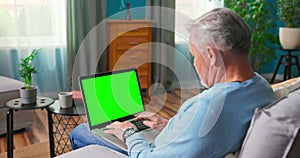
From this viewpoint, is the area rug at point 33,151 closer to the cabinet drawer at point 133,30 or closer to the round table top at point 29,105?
the round table top at point 29,105

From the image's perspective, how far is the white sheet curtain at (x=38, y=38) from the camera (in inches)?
150

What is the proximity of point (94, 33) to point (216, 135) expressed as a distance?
3.25 metres

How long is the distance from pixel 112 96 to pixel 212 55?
76 centimetres

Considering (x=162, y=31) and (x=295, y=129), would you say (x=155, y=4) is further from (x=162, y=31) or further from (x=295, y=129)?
(x=295, y=129)

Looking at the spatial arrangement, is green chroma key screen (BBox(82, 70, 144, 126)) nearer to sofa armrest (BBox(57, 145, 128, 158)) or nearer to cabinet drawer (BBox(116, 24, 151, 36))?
sofa armrest (BBox(57, 145, 128, 158))

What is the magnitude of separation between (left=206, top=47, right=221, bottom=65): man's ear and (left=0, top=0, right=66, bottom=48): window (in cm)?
318

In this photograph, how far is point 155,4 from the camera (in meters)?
4.40

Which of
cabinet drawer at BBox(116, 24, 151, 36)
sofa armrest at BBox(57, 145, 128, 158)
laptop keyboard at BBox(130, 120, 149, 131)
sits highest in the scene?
cabinet drawer at BBox(116, 24, 151, 36)

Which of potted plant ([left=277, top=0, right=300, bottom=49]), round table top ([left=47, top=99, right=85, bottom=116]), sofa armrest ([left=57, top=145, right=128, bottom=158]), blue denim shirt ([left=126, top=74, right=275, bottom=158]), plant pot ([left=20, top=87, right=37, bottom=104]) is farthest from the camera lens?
potted plant ([left=277, top=0, right=300, bottom=49])

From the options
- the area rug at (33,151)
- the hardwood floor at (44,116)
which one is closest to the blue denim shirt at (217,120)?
the area rug at (33,151)

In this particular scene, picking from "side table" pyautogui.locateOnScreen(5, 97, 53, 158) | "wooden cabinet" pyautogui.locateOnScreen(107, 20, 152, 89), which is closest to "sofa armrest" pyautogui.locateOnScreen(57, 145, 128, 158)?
"side table" pyautogui.locateOnScreen(5, 97, 53, 158)

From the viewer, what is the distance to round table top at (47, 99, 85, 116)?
2.15 m

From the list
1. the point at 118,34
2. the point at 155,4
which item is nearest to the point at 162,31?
the point at 155,4

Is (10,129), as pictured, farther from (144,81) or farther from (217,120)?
(144,81)
